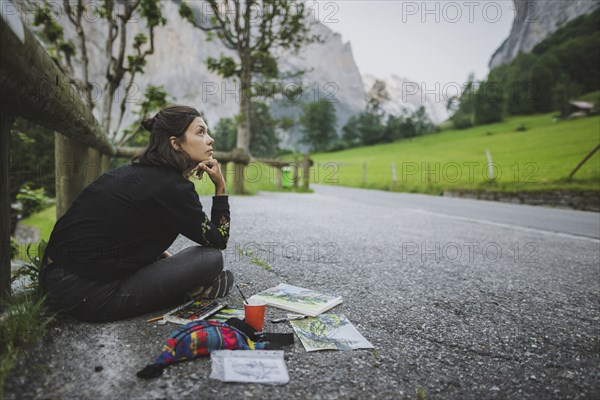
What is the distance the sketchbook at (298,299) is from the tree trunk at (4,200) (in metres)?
1.33

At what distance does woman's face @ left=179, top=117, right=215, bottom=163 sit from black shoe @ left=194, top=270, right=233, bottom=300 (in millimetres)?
777

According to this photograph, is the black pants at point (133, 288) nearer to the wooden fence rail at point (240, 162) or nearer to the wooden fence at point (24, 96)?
the wooden fence at point (24, 96)

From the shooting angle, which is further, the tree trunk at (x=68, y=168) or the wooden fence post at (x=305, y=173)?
the wooden fence post at (x=305, y=173)

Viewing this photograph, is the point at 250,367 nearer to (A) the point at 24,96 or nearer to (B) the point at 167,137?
(B) the point at 167,137

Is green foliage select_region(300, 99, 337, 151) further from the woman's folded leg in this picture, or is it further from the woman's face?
the woman's folded leg

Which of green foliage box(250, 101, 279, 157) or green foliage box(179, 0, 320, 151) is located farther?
green foliage box(250, 101, 279, 157)

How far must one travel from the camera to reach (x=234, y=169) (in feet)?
34.6

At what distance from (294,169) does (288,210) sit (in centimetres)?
708

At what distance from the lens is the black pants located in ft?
5.61

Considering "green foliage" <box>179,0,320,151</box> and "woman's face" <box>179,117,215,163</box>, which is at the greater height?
"green foliage" <box>179,0,320,151</box>

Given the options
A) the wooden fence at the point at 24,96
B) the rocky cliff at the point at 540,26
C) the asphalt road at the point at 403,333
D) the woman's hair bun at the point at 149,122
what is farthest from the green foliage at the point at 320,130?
the woman's hair bun at the point at 149,122

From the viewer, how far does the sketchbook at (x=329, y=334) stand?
1.74 meters

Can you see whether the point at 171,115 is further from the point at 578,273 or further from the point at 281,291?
the point at 578,273

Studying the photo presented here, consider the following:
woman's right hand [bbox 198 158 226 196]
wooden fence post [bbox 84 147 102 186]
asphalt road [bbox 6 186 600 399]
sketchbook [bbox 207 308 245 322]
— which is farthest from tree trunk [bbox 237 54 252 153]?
sketchbook [bbox 207 308 245 322]
